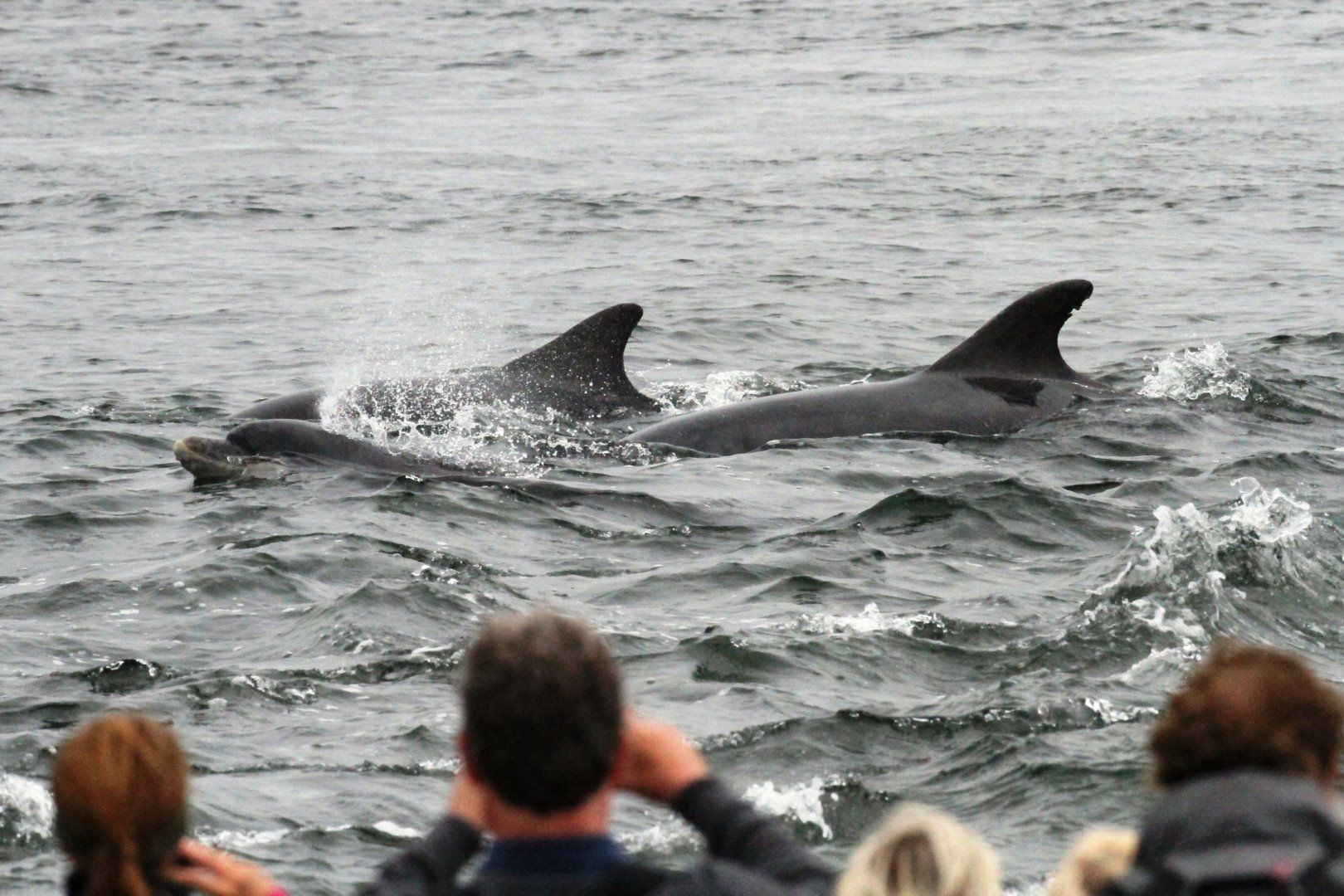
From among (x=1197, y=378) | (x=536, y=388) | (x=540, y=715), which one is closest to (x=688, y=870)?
(x=540, y=715)

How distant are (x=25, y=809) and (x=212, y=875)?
436 centimetres

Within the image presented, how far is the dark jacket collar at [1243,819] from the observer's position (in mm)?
3406

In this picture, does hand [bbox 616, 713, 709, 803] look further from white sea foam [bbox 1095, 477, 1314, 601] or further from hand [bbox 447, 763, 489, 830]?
white sea foam [bbox 1095, 477, 1314, 601]

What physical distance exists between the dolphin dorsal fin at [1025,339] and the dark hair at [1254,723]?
35.9 ft

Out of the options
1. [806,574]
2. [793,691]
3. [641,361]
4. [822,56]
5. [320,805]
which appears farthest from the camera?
[822,56]

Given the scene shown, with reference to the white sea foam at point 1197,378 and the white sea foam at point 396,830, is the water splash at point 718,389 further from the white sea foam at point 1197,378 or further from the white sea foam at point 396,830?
the white sea foam at point 396,830

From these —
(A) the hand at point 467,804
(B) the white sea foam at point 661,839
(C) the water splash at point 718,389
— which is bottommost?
(C) the water splash at point 718,389

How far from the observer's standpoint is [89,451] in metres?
16.1

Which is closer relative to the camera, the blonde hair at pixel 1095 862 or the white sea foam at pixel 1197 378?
the blonde hair at pixel 1095 862

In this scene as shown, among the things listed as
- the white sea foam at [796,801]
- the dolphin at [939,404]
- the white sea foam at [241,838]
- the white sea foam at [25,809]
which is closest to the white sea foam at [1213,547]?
the white sea foam at [796,801]

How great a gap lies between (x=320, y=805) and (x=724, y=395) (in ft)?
35.0

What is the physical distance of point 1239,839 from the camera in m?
3.41

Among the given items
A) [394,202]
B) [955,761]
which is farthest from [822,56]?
[955,761]

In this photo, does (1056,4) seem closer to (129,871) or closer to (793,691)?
(793,691)
